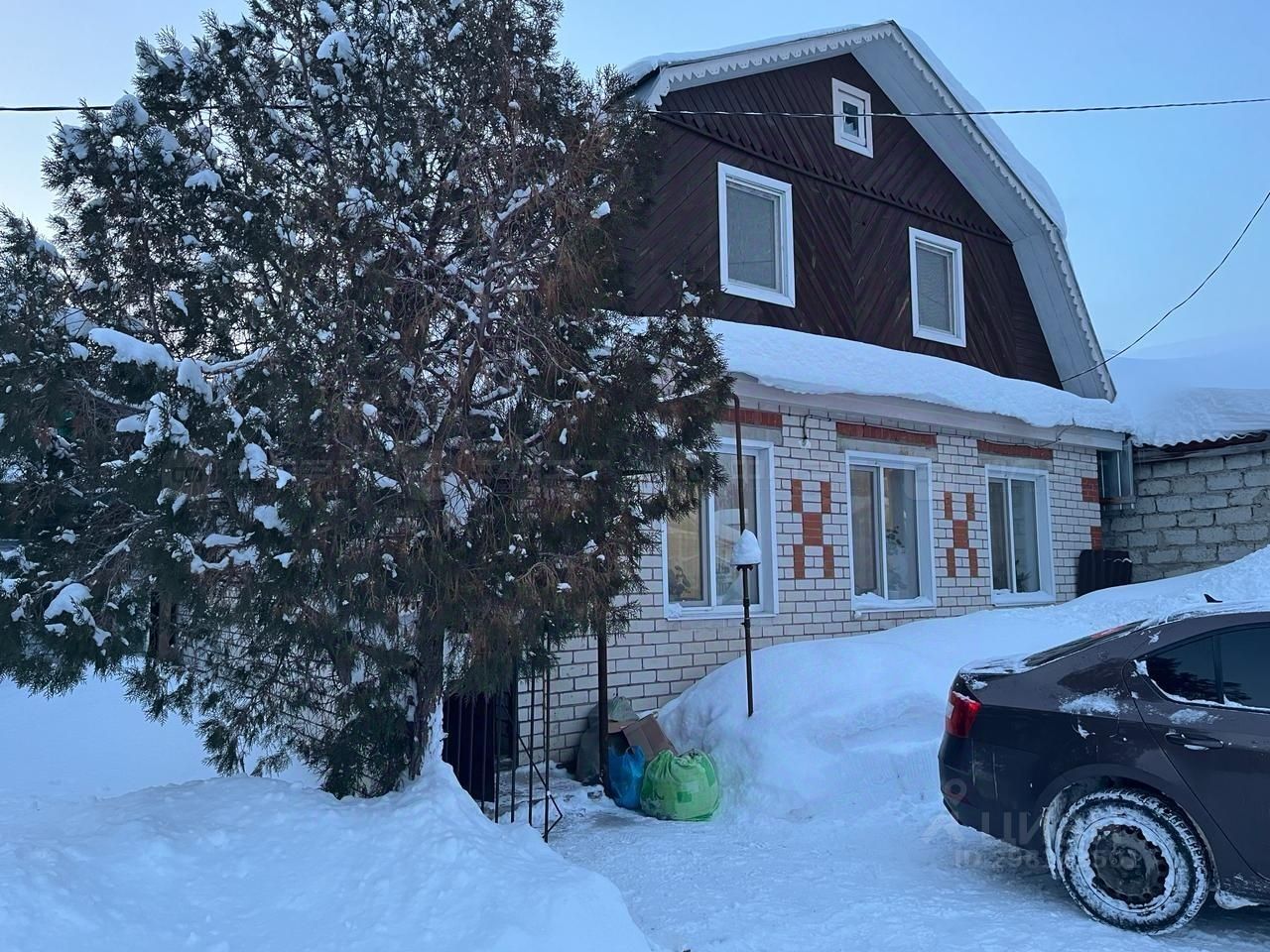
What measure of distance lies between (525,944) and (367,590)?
5.09 ft

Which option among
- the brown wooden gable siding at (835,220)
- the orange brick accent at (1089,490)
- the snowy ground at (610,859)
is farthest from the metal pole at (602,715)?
the orange brick accent at (1089,490)

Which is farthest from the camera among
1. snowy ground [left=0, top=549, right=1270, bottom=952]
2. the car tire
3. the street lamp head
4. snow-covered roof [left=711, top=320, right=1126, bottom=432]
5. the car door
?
snow-covered roof [left=711, top=320, right=1126, bottom=432]

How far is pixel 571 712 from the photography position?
793 cm

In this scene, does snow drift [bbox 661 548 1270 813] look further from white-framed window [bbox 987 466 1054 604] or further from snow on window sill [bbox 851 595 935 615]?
white-framed window [bbox 987 466 1054 604]

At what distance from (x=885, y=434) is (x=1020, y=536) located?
10.3 feet

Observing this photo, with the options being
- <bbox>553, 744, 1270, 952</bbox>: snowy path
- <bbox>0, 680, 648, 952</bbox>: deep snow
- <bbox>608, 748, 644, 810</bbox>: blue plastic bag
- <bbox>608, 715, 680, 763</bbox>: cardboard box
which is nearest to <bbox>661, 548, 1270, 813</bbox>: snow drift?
<bbox>553, 744, 1270, 952</bbox>: snowy path

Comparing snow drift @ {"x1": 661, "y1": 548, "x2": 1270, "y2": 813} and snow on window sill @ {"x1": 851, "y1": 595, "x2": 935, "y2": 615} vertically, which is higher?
snow on window sill @ {"x1": 851, "y1": 595, "x2": 935, "y2": 615}

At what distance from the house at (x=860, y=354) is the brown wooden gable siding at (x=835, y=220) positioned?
28mm

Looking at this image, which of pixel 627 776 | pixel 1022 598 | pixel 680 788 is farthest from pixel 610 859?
pixel 1022 598

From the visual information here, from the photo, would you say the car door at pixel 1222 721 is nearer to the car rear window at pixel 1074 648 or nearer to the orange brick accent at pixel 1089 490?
the car rear window at pixel 1074 648

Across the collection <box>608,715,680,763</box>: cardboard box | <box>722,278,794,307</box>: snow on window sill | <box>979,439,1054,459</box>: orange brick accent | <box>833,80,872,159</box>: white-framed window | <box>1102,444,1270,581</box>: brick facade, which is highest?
<box>833,80,872,159</box>: white-framed window

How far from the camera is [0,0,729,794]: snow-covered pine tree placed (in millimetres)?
4051

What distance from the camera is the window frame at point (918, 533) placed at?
409 inches

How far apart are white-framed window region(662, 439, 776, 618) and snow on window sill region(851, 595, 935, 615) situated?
1.30 meters
